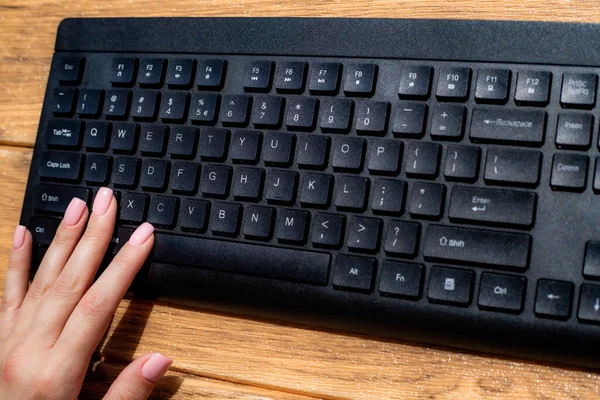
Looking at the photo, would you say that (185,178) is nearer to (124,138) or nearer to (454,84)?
(124,138)

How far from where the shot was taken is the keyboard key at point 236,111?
1.74ft

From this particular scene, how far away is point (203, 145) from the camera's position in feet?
1.75

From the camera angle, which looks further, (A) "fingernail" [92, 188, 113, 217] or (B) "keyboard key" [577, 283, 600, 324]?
(A) "fingernail" [92, 188, 113, 217]

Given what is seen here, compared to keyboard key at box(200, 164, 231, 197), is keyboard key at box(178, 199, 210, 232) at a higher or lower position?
lower

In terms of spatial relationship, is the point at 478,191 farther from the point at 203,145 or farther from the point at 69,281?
the point at 69,281

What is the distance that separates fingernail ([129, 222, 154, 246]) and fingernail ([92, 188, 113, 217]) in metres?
0.03

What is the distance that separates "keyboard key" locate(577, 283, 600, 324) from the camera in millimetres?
430

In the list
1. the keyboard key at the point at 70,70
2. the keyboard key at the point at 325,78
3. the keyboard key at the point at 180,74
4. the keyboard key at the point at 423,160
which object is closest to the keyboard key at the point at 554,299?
the keyboard key at the point at 423,160

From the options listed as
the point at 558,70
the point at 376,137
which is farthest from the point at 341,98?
the point at 558,70

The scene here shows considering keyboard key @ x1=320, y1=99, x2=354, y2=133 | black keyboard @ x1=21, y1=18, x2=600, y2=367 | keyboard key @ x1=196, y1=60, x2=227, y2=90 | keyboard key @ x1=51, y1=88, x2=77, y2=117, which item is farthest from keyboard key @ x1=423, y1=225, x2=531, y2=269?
keyboard key @ x1=51, y1=88, x2=77, y2=117

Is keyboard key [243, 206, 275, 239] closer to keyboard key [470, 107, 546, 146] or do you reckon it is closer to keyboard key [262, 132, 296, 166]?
keyboard key [262, 132, 296, 166]

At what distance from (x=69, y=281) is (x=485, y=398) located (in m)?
0.34

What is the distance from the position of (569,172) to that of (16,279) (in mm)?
452

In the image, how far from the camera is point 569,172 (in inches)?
17.7
